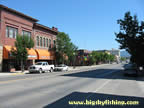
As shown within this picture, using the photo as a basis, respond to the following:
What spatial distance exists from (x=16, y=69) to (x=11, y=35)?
663 centimetres

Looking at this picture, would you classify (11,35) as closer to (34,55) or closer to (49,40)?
(34,55)

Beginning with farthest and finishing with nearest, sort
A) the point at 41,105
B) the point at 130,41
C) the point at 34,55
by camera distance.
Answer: the point at 34,55 → the point at 130,41 → the point at 41,105

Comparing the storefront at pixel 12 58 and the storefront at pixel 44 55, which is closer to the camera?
the storefront at pixel 12 58

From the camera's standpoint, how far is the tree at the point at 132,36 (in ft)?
75.6

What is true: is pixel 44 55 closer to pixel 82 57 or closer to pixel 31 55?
pixel 31 55

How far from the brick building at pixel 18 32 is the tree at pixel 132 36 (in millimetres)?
17531

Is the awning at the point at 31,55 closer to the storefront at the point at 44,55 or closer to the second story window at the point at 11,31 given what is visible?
the storefront at the point at 44,55

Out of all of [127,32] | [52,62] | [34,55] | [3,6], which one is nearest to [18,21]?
[3,6]

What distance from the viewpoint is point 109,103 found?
22.0 ft

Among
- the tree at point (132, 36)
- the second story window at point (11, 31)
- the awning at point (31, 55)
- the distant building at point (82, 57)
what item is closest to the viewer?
the tree at point (132, 36)

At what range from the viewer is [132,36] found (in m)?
25.0

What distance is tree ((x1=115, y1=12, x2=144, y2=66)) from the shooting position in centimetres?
2303

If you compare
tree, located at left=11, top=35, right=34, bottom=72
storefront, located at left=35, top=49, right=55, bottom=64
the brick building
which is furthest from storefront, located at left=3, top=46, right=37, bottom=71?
storefront, located at left=35, top=49, right=55, bottom=64

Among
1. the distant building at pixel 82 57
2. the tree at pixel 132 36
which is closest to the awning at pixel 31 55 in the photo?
the tree at pixel 132 36
